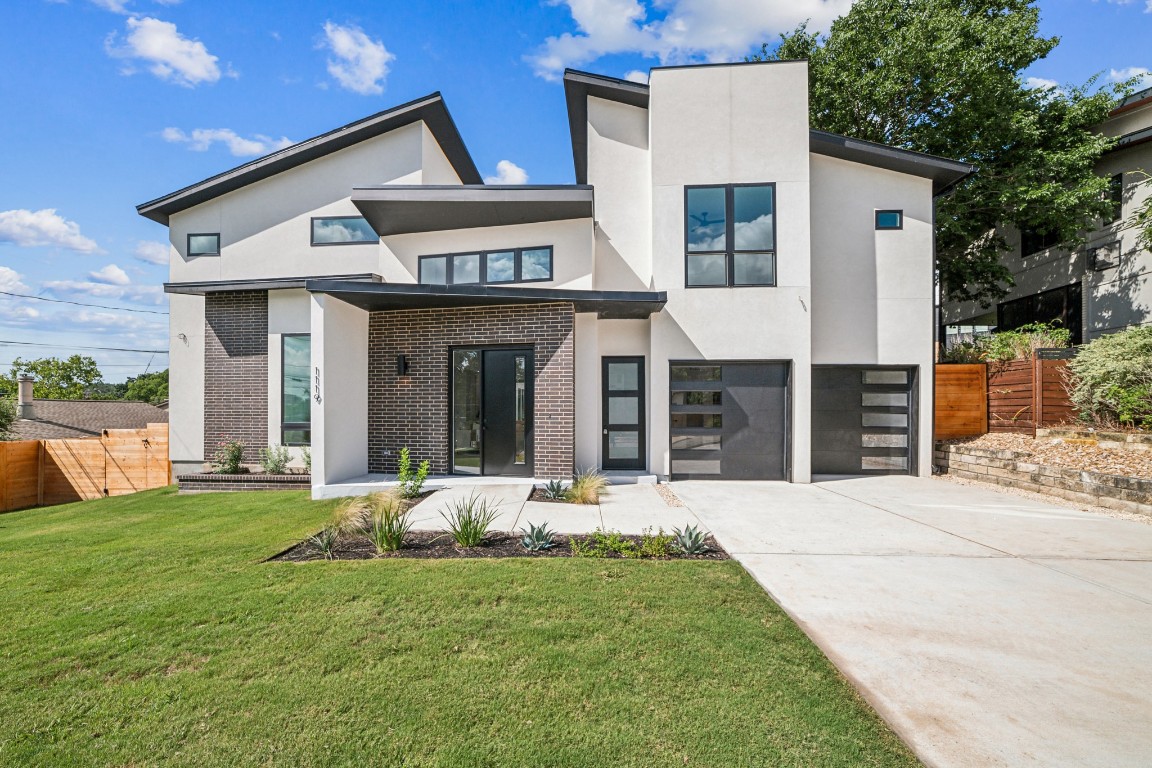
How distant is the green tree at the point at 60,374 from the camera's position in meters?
35.7

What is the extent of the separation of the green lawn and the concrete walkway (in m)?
1.32

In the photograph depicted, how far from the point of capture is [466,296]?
7.95 meters

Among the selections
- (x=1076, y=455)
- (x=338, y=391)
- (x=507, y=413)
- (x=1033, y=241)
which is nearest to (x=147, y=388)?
(x=338, y=391)

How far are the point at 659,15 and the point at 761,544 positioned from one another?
44.2 ft

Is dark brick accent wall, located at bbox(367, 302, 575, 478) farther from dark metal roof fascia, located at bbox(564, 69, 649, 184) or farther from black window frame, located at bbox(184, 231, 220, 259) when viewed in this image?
black window frame, located at bbox(184, 231, 220, 259)

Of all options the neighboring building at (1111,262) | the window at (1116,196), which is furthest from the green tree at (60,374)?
the window at (1116,196)

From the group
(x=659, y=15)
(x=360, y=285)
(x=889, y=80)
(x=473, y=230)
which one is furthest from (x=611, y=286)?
(x=889, y=80)

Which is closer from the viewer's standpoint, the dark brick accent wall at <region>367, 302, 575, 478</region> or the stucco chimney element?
the dark brick accent wall at <region>367, 302, 575, 478</region>

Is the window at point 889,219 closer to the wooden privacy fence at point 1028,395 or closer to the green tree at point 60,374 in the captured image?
the wooden privacy fence at point 1028,395

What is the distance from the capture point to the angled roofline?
35.7 feet

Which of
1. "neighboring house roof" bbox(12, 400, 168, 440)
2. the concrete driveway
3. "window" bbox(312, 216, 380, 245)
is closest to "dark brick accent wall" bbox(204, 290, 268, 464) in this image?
"window" bbox(312, 216, 380, 245)

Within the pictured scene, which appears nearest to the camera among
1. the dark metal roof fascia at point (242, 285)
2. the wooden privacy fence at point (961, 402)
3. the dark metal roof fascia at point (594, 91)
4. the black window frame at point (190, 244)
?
the dark metal roof fascia at point (594, 91)

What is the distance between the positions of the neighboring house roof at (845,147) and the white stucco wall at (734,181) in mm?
669

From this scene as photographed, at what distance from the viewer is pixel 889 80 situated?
12883 mm
